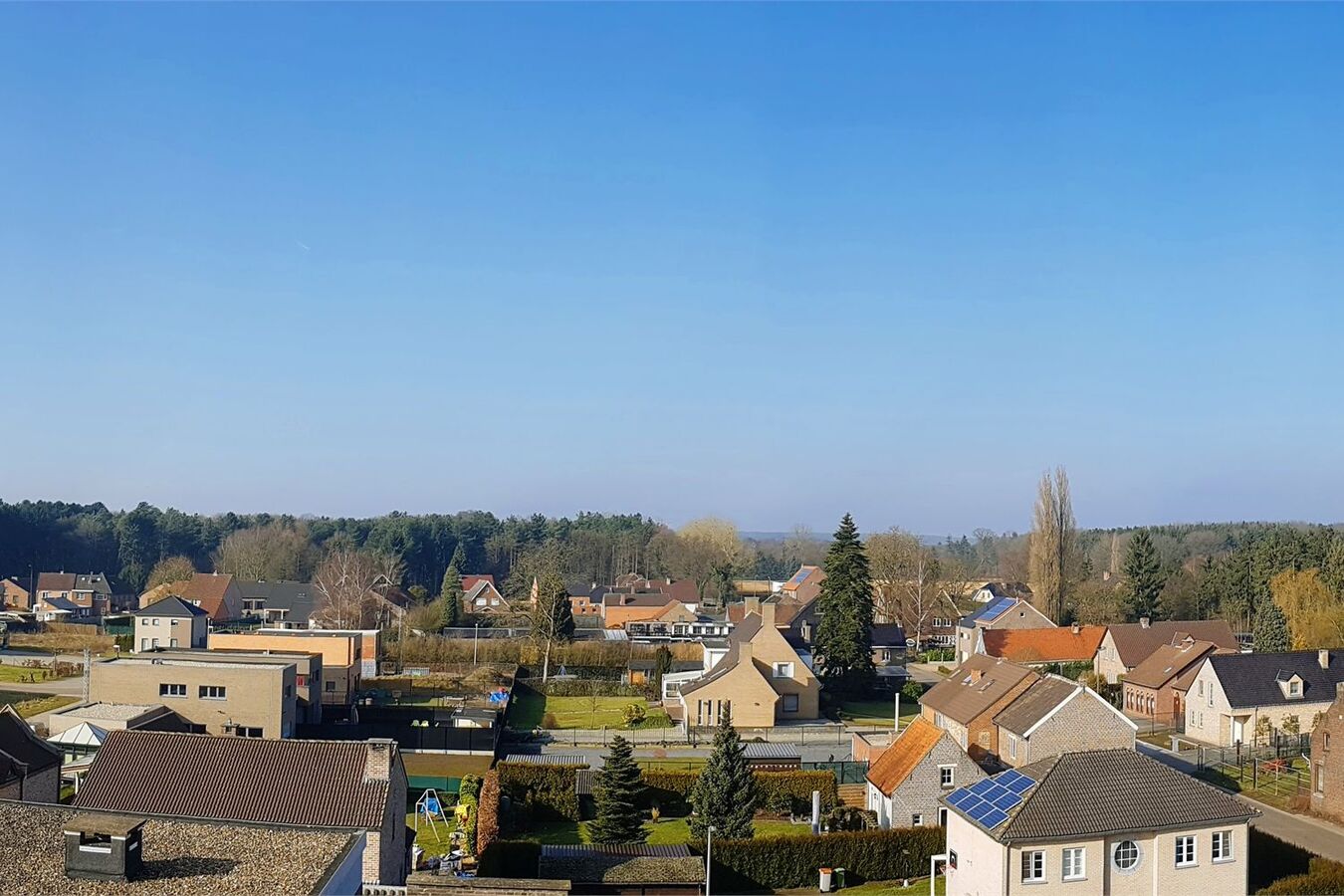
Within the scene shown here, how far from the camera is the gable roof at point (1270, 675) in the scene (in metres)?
43.2

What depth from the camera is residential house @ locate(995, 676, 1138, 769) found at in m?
35.4

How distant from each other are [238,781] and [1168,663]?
133ft

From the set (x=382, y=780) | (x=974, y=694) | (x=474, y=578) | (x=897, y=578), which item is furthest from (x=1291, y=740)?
(x=474, y=578)

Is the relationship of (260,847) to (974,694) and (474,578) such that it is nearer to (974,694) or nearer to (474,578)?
(974,694)

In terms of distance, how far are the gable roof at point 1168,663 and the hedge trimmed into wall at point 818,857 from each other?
25.2 m

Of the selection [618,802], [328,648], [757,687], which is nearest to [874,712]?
[757,687]

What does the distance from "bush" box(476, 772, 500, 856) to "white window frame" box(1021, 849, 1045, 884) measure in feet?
38.9

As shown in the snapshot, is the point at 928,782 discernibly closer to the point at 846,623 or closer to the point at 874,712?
the point at 874,712

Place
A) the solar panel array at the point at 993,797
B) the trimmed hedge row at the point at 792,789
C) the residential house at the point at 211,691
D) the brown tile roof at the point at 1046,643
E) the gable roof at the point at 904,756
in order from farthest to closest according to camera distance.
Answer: the brown tile roof at the point at 1046,643, the residential house at the point at 211,691, the trimmed hedge row at the point at 792,789, the gable roof at the point at 904,756, the solar panel array at the point at 993,797

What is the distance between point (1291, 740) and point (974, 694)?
12.7 metres

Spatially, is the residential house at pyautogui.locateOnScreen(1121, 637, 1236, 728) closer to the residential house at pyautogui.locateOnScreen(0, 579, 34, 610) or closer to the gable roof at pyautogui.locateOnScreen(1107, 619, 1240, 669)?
the gable roof at pyautogui.locateOnScreen(1107, 619, 1240, 669)

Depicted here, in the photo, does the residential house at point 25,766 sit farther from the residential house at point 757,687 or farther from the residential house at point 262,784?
the residential house at point 757,687

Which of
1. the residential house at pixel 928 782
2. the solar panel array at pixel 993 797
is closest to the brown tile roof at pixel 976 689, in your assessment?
the residential house at pixel 928 782

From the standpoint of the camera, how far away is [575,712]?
2096 inches
